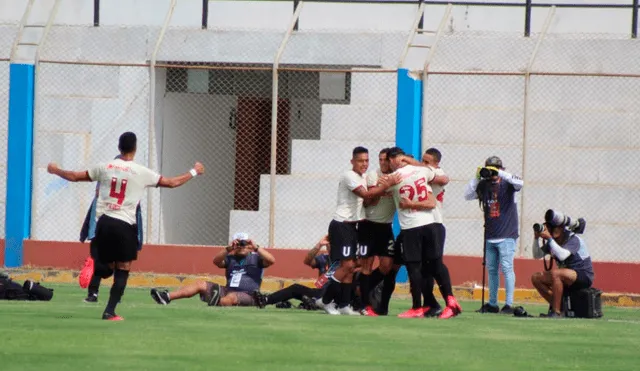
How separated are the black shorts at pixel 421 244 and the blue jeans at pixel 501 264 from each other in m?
2.21

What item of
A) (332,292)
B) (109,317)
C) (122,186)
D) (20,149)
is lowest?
(109,317)

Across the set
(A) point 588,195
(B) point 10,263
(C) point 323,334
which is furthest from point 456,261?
(C) point 323,334

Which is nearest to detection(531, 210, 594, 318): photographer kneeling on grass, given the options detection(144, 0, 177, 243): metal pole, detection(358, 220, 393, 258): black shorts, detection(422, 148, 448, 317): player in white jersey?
detection(422, 148, 448, 317): player in white jersey

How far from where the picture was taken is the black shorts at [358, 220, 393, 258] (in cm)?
1638

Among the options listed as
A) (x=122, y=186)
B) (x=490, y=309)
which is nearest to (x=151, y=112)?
(x=490, y=309)

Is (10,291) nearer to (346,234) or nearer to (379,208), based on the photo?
(346,234)

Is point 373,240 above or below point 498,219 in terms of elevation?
below

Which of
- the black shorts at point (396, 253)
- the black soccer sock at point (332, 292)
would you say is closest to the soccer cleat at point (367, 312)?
the black soccer sock at point (332, 292)

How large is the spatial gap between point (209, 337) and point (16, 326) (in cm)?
168

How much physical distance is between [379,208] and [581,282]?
2.47 metres

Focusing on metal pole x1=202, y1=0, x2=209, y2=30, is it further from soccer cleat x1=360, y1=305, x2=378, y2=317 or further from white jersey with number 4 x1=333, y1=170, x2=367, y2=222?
soccer cleat x1=360, y1=305, x2=378, y2=317

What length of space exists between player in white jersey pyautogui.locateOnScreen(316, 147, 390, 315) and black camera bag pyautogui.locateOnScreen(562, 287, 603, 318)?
2442 mm

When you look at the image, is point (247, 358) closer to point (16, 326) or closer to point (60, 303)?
point (16, 326)

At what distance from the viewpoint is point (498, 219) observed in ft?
59.8
